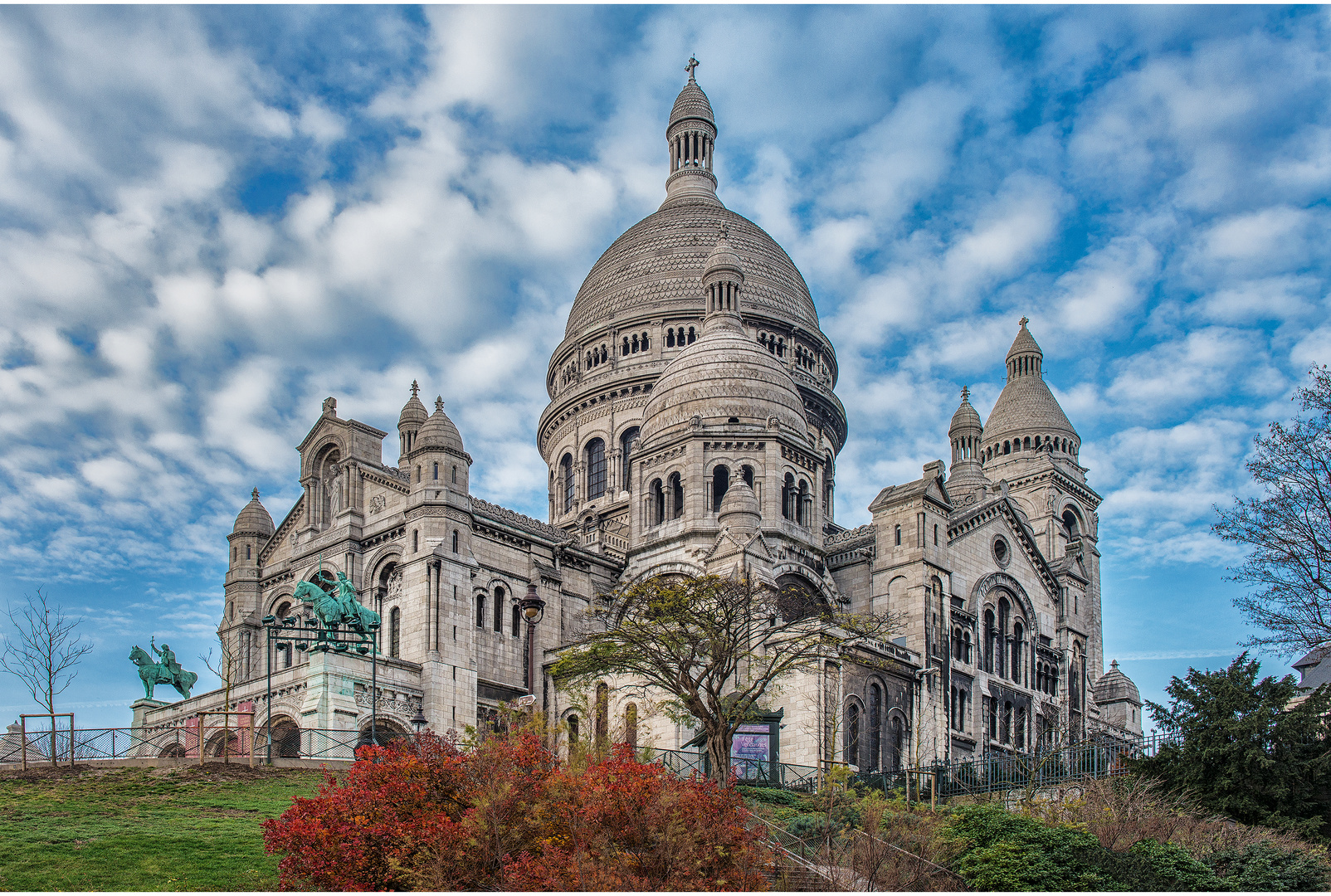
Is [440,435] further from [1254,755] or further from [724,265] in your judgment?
[1254,755]

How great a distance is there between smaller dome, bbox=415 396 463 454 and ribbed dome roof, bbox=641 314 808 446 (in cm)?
1090

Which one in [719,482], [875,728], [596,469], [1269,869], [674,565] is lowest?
[1269,869]

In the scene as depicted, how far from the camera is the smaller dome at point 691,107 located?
90562 millimetres

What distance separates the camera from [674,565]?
56.2 m

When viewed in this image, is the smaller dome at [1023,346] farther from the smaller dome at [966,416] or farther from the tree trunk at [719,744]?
the tree trunk at [719,744]

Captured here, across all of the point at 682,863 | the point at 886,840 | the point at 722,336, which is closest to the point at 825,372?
the point at 722,336

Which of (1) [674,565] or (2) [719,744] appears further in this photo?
(1) [674,565]

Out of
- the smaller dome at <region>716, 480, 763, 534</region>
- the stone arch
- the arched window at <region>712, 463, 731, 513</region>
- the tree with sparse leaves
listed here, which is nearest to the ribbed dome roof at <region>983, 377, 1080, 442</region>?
the stone arch

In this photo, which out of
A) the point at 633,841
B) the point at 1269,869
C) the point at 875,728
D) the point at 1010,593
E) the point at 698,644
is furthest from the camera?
the point at 1010,593

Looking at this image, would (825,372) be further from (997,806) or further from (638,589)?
(997,806)

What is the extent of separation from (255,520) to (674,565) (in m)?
21.2

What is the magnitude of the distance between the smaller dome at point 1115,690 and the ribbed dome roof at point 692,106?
150ft

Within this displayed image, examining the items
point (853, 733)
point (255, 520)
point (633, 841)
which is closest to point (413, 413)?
point (255, 520)

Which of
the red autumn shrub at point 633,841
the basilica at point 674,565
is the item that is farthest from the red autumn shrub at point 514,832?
the basilica at point 674,565
